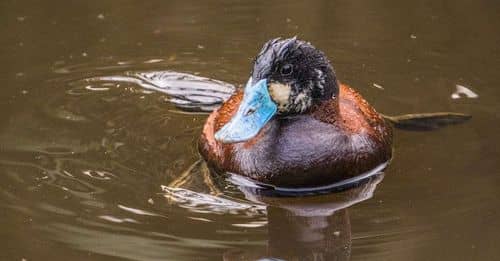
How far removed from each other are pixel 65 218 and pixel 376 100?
227 cm

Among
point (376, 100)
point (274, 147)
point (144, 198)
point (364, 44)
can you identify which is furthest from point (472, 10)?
point (144, 198)

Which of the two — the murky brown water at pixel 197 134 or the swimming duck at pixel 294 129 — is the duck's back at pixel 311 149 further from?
the murky brown water at pixel 197 134

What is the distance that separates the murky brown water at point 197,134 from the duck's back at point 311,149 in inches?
5.2

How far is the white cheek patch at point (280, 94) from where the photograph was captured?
534 centimetres

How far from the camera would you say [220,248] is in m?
4.66

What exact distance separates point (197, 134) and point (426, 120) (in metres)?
1.27

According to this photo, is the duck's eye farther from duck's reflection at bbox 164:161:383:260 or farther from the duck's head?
duck's reflection at bbox 164:161:383:260

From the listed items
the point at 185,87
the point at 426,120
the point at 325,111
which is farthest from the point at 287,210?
the point at 185,87

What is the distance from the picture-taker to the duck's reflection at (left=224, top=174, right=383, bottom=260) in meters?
4.66

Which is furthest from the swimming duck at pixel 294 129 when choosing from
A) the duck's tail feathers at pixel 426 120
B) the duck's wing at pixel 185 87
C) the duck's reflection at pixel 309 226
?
the duck's wing at pixel 185 87

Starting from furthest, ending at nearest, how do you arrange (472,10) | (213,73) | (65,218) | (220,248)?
(472,10) → (213,73) → (65,218) → (220,248)

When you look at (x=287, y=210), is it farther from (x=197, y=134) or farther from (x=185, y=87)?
(x=185, y=87)

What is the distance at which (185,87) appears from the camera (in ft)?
22.0

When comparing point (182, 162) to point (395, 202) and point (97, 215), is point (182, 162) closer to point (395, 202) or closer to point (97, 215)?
point (97, 215)
